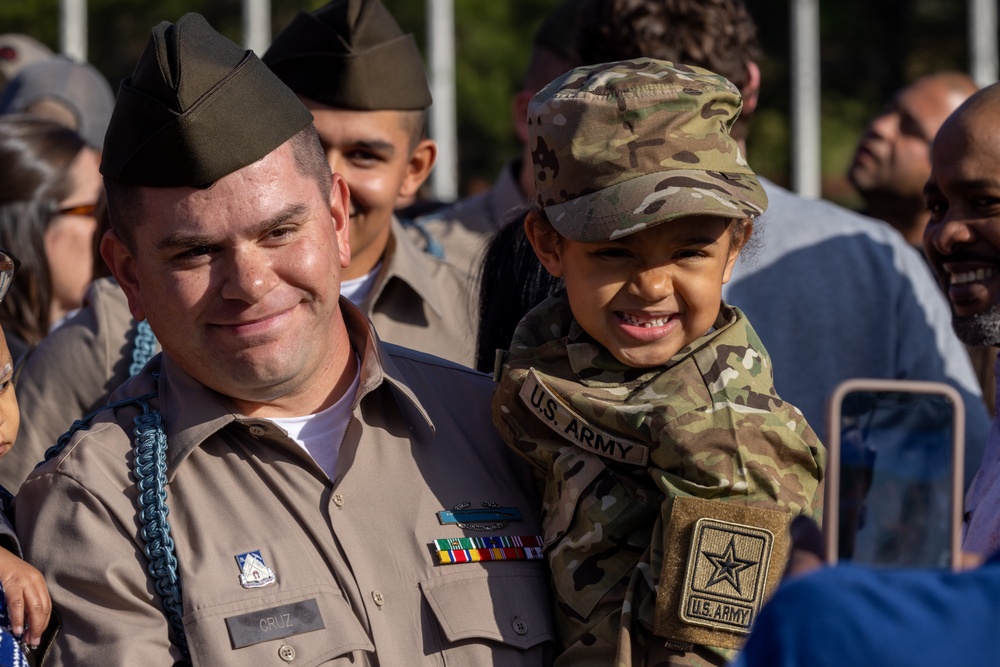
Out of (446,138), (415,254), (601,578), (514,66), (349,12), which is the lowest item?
(601,578)

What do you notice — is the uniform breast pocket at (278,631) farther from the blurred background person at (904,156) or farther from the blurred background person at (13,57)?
the blurred background person at (13,57)

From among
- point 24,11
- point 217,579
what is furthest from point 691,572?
point 24,11

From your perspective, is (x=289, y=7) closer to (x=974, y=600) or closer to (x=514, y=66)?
(x=514, y=66)

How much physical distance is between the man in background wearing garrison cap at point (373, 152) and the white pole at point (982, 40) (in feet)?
50.4

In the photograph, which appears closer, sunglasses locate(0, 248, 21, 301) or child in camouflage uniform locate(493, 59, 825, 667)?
child in camouflage uniform locate(493, 59, 825, 667)

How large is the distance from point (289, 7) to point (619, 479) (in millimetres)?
16622

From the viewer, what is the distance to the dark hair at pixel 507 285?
10.7 ft

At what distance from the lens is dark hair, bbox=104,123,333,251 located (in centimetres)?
275

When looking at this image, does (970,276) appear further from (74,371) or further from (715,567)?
(74,371)

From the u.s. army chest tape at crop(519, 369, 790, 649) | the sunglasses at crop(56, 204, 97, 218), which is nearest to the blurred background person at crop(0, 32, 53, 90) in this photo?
the sunglasses at crop(56, 204, 97, 218)

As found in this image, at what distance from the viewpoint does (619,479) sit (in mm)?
2607

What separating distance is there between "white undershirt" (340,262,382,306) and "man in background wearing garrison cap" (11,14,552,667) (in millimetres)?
1116

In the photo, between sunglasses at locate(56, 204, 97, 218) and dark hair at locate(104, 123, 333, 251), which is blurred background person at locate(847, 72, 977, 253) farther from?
dark hair at locate(104, 123, 333, 251)

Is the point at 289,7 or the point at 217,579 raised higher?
the point at 289,7
